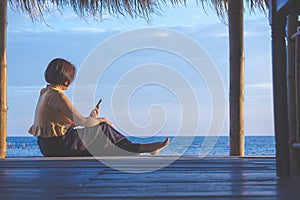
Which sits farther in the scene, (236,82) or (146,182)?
(236,82)

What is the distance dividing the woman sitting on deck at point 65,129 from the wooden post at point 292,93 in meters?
1.64

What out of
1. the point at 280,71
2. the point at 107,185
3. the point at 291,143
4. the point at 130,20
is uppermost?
the point at 130,20

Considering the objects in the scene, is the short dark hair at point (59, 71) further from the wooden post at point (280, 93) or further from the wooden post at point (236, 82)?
the wooden post at point (280, 93)

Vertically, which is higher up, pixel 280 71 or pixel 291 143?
pixel 280 71

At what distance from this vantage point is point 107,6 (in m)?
3.88

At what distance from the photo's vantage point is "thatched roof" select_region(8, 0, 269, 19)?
12.5ft

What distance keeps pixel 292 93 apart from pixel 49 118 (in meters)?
1.83

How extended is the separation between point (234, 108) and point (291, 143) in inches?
69.3

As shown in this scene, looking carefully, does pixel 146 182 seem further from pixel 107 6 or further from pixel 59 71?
pixel 107 6

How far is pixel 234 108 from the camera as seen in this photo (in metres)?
3.41

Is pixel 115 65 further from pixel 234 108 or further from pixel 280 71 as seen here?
pixel 280 71

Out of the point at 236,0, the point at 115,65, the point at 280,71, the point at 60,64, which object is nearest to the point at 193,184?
the point at 280,71

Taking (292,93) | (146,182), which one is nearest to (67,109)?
(146,182)

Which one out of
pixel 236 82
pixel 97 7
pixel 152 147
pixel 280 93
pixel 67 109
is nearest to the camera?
pixel 280 93
